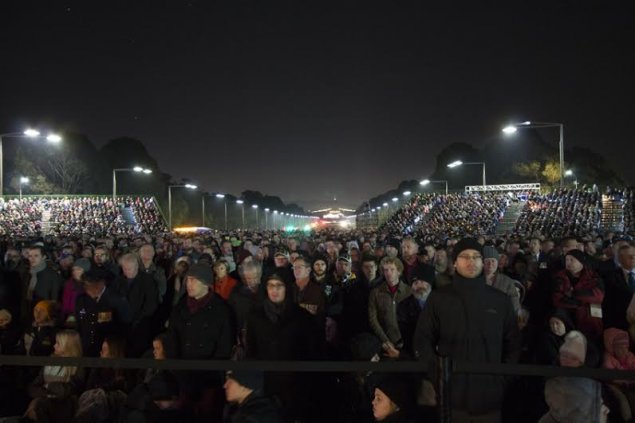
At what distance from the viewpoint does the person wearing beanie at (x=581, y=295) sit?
660 centimetres

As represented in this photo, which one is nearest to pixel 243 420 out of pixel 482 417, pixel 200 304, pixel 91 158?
pixel 482 417

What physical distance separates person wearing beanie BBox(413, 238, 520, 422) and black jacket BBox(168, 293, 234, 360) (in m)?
1.79

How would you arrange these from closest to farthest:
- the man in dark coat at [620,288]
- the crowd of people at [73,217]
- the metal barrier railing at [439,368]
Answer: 1. the metal barrier railing at [439,368]
2. the man in dark coat at [620,288]
3. the crowd of people at [73,217]

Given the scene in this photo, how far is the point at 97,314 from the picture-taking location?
21.2 feet

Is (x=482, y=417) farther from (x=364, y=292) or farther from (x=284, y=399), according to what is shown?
(x=364, y=292)

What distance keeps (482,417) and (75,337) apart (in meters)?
3.72

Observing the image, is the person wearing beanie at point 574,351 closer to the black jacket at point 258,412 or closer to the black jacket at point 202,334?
the black jacket at point 258,412

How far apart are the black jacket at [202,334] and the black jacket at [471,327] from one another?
1794mm

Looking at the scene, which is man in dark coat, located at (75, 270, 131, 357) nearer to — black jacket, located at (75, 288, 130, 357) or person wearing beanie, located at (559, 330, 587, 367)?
black jacket, located at (75, 288, 130, 357)

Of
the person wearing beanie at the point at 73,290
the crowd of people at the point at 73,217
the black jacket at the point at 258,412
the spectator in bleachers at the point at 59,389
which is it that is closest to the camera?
the black jacket at the point at 258,412

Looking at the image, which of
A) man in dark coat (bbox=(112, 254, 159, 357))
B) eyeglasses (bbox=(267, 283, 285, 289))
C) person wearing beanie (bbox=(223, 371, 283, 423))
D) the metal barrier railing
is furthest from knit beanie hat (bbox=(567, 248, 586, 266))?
man in dark coat (bbox=(112, 254, 159, 357))

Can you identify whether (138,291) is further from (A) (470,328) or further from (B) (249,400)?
(A) (470,328)

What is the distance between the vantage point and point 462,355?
4.24m

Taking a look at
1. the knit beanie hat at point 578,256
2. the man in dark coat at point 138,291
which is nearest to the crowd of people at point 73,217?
the man in dark coat at point 138,291
